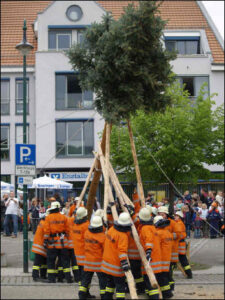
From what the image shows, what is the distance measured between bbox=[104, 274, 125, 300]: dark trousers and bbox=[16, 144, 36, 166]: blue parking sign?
540cm

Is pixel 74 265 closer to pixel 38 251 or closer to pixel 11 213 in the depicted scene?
pixel 38 251

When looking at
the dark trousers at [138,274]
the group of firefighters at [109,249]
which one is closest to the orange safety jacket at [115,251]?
the group of firefighters at [109,249]

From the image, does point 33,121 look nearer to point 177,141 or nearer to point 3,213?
point 3,213

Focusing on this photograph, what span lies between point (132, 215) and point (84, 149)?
21296mm

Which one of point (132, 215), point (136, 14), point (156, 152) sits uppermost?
point (136, 14)

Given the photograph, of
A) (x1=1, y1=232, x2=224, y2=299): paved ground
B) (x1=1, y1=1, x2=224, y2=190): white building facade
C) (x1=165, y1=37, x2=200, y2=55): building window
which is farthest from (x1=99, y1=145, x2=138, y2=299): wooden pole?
(x1=165, y1=37, x2=200, y2=55): building window

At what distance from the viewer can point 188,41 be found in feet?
105

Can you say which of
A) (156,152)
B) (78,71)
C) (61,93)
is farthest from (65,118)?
(78,71)

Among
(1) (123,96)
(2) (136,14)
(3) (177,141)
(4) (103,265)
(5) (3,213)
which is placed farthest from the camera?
(5) (3,213)

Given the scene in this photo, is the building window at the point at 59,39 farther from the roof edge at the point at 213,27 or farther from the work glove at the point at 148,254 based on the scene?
the work glove at the point at 148,254

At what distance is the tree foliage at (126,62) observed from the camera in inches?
355

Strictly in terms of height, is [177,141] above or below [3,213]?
above

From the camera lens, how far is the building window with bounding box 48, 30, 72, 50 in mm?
31516

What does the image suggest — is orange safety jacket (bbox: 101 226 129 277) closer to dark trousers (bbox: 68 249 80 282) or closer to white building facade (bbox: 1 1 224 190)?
dark trousers (bbox: 68 249 80 282)
